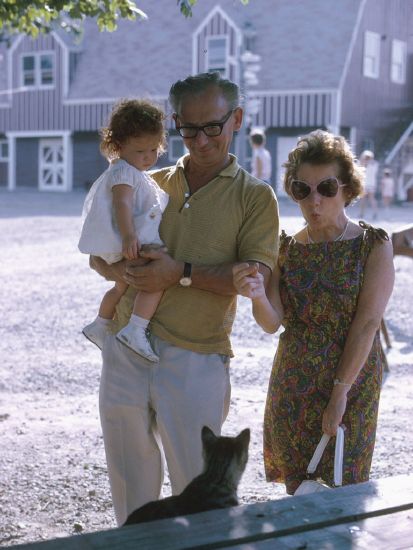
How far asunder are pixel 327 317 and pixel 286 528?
1.37 meters

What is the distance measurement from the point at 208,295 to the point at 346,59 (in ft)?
111

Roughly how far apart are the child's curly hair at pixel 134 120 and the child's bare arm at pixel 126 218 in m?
0.23

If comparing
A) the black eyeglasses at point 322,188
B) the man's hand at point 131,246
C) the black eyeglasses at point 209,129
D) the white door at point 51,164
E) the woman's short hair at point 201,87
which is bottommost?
the white door at point 51,164

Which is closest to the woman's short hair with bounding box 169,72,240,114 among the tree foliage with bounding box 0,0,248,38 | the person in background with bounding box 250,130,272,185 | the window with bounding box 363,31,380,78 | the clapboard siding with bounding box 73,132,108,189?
the tree foliage with bounding box 0,0,248,38

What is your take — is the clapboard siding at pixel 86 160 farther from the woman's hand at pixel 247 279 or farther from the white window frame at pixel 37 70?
the woman's hand at pixel 247 279

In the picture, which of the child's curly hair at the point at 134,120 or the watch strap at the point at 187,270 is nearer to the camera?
the watch strap at the point at 187,270

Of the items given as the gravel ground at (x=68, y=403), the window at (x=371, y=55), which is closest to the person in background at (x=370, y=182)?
the window at (x=371, y=55)

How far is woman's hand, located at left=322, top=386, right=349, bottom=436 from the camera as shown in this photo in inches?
131

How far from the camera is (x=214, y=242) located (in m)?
3.38

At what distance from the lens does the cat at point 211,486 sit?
2617 millimetres

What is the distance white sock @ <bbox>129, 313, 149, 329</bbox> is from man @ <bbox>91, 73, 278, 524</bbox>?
65 millimetres

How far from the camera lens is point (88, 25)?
41.1 metres

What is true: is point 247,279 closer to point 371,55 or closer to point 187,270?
point 187,270

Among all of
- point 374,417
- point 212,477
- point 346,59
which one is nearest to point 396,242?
point 374,417
